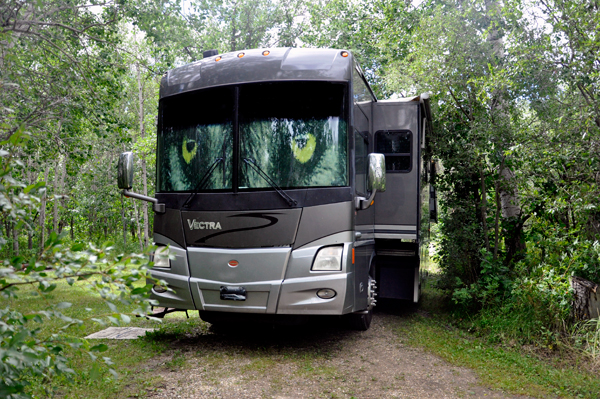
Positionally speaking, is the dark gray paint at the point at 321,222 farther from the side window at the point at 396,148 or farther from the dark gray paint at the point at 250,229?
the side window at the point at 396,148

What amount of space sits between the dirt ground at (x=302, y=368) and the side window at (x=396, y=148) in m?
2.42

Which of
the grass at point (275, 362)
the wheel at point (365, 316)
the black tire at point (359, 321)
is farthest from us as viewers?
the black tire at point (359, 321)

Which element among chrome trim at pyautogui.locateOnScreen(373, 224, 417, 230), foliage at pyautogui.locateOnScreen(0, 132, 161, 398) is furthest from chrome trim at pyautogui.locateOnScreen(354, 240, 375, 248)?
foliage at pyautogui.locateOnScreen(0, 132, 161, 398)

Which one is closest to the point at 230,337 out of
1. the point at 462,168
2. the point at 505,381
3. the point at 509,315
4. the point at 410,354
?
the point at 410,354

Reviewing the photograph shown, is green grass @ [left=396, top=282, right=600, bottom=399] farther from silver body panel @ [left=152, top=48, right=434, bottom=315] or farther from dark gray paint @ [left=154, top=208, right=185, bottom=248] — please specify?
dark gray paint @ [left=154, top=208, right=185, bottom=248]

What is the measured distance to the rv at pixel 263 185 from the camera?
16.7 feet

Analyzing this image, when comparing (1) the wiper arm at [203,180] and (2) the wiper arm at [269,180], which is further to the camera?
(1) the wiper arm at [203,180]

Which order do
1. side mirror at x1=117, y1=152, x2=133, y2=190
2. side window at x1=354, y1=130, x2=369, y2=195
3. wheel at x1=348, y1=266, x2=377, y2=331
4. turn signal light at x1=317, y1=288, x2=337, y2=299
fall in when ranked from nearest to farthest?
turn signal light at x1=317, y1=288, x2=337, y2=299
side mirror at x1=117, y1=152, x2=133, y2=190
side window at x1=354, y1=130, x2=369, y2=195
wheel at x1=348, y1=266, x2=377, y2=331

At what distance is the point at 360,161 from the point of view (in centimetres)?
581

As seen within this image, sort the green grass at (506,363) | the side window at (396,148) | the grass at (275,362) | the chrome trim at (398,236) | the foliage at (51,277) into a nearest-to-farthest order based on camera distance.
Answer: the foliage at (51,277)
the grass at (275,362)
the green grass at (506,363)
the chrome trim at (398,236)
the side window at (396,148)

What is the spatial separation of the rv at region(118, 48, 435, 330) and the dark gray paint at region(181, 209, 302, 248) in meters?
0.01

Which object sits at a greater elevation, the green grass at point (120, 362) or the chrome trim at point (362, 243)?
the chrome trim at point (362, 243)

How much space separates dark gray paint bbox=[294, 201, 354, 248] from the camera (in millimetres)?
5113

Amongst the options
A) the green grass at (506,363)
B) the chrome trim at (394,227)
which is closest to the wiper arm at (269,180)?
the chrome trim at (394,227)
